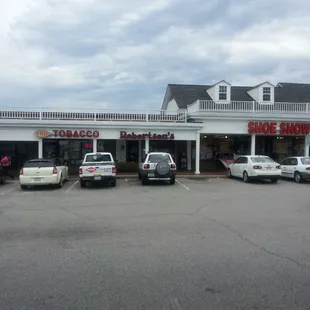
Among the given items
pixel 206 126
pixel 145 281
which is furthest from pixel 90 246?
pixel 206 126

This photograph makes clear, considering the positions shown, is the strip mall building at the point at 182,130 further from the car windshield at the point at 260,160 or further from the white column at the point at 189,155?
the car windshield at the point at 260,160

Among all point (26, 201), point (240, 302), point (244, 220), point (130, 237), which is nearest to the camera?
point (240, 302)

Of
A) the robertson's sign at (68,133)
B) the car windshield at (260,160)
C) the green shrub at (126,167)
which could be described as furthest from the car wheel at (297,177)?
the robertson's sign at (68,133)

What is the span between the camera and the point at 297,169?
67.3 feet

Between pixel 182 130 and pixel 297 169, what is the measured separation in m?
8.30

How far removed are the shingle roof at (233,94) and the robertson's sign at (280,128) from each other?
20.5 feet

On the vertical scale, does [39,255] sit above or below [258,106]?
below

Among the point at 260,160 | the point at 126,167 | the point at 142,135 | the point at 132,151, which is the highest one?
the point at 142,135

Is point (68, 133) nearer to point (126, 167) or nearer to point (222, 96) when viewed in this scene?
point (126, 167)

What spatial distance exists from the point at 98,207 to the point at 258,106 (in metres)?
20.2

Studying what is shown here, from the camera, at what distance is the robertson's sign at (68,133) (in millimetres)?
24019

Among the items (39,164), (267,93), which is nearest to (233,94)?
(267,93)

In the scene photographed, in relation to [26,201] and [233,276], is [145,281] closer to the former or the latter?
[233,276]

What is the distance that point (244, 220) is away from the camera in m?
9.33
